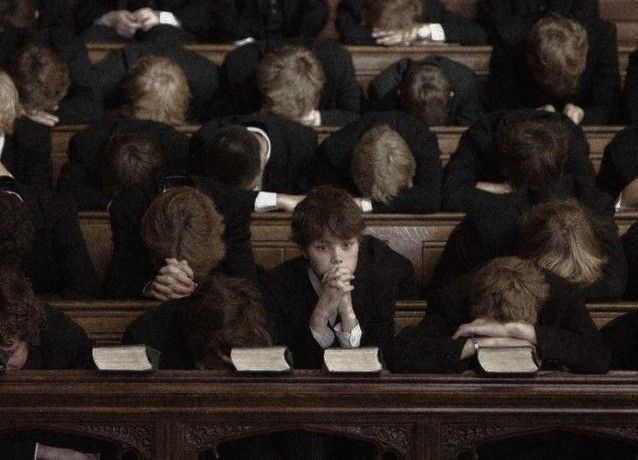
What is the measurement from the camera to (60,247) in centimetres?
442

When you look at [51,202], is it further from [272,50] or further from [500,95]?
[500,95]

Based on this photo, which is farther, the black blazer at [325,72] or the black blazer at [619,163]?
the black blazer at [325,72]

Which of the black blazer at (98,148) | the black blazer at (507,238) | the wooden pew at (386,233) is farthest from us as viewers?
the black blazer at (98,148)

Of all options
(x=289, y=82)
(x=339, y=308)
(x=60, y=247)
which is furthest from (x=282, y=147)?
(x=339, y=308)

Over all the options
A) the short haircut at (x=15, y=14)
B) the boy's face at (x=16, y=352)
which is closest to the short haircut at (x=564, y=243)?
the boy's face at (x=16, y=352)

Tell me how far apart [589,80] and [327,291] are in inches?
123

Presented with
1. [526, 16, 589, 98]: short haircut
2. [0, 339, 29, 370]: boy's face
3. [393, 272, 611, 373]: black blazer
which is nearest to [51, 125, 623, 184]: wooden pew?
[526, 16, 589, 98]: short haircut

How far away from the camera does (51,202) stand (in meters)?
4.44

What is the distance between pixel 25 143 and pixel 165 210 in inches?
60.9

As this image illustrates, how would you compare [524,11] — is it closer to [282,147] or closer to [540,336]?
[282,147]

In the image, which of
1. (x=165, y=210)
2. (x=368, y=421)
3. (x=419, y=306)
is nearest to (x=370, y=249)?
(x=419, y=306)

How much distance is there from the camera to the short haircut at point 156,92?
559 centimetres

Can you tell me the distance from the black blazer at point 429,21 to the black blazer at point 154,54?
757mm

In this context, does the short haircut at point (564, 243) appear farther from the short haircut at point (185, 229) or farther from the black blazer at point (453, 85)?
the black blazer at point (453, 85)
